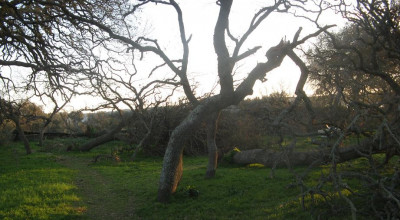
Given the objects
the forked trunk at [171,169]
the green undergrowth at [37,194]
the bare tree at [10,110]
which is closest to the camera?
the green undergrowth at [37,194]

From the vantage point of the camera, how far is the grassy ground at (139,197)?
25.4 ft

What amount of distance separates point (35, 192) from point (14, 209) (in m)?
1.95

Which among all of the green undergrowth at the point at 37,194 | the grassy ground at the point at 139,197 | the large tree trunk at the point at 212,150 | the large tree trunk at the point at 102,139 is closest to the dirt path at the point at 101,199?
the grassy ground at the point at 139,197

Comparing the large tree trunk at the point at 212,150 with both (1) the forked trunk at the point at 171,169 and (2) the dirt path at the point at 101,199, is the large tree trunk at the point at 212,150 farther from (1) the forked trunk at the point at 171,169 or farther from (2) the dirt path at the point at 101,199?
(2) the dirt path at the point at 101,199

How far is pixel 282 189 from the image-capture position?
370 inches

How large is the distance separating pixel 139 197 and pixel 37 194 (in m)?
3.01

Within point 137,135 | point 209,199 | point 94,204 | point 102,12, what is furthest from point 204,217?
point 137,135

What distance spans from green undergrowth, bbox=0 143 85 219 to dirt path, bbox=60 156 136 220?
12.5 inches

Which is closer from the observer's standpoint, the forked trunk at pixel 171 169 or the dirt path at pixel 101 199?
the dirt path at pixel 101 199

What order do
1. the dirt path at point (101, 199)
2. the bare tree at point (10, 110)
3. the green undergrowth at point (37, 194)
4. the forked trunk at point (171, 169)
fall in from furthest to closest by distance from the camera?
1. the bare tree at point (10, 110)
2. the forked trunk at point (171, 169)
3. the dirt path at point (101, 199)
4. the green undergrowth at point (37, 194)

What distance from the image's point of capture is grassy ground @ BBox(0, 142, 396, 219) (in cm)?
774

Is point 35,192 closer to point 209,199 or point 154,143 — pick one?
point 209,199

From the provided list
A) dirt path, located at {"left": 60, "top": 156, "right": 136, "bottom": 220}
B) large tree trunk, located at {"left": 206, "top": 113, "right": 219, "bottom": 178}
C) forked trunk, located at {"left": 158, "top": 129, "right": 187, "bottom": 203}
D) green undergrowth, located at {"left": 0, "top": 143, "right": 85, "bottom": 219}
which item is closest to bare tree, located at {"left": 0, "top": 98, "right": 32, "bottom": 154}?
green undergrowth, located at {"left": 0, "top": 143, "right": 85, "bottom": 219}

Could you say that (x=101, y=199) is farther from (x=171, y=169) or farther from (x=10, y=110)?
(x=10, y=110)
